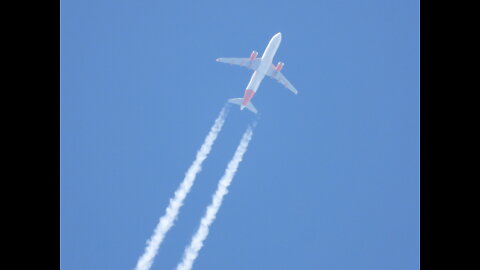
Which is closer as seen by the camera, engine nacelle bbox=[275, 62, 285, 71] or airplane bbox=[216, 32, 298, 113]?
airplane bbox=[216, 32, 298, 113]

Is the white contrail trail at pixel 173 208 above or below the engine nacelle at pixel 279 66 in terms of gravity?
below

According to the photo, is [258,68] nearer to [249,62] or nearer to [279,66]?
[249,62]

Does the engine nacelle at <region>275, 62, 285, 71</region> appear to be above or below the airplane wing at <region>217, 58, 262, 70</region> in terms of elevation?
above

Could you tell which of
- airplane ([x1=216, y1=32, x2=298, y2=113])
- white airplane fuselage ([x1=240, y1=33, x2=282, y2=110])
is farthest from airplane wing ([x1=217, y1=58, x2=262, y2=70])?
white airplane fuselage ([x1=240, y1=33, x2=282, y2=110])

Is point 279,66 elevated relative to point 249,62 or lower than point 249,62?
elevated

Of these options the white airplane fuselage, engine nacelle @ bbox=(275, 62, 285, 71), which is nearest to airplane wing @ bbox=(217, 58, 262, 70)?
the white airplane fuselage

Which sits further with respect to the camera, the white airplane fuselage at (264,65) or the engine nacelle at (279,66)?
the engine nacelle at (279,66)

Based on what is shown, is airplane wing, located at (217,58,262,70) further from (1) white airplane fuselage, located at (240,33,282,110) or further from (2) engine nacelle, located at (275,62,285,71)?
(2) engine nacelle, located at (275,62,285,71)

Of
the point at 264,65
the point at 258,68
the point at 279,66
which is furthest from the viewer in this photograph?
the point at 279,66

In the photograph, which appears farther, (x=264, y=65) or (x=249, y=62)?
(x=249, y=62)

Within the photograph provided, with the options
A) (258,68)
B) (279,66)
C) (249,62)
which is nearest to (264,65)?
(258,68)

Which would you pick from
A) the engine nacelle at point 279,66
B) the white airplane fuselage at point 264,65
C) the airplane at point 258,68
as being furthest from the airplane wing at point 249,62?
the engine nacelle at point 279,66

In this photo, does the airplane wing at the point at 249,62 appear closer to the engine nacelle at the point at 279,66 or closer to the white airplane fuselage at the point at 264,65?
the white airplane fuselage at the point at 264,65

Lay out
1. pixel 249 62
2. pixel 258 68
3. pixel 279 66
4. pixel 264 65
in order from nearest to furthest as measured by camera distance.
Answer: pixel 264 65 → pixel 258 68 → pixel 249 62 → pixel 279 66
